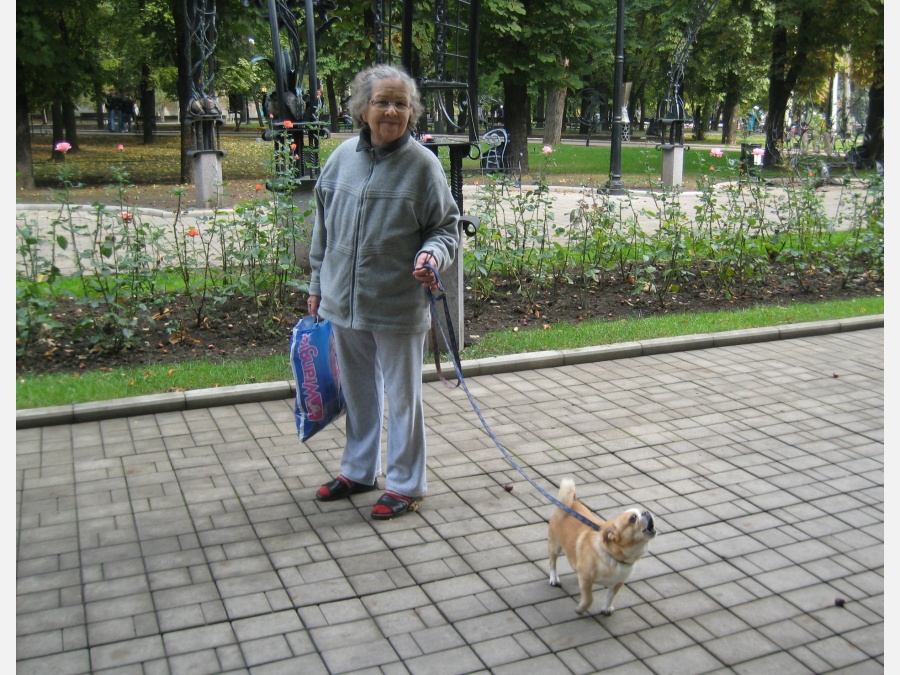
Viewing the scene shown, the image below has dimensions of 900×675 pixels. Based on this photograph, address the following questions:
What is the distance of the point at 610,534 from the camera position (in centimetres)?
345

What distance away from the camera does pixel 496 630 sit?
141 inches

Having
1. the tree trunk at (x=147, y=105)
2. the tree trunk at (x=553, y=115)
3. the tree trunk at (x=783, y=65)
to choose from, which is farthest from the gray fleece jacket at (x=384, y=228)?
the tree trunk at (x=147, y=105)

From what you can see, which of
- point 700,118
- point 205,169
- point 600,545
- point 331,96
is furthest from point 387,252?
point 700,118

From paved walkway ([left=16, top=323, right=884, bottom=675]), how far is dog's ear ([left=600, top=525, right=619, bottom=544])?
0.42 m

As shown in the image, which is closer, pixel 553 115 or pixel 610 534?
pixel 610 534

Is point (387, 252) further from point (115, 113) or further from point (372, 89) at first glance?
point (115, 113)

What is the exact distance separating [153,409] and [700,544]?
3.69 metres

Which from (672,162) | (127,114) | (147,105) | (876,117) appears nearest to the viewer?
(672,162)

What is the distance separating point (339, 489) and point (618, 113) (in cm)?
1756

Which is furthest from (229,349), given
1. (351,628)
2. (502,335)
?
(351,628)

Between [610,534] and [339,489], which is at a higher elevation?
[610,534]

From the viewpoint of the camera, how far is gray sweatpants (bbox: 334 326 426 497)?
175 inches

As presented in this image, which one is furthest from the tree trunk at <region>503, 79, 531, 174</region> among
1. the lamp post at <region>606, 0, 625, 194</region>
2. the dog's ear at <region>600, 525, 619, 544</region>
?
the dog's ear at <region>600, 525, 619, 544</region>

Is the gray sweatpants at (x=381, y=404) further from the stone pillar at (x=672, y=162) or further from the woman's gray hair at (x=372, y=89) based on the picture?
the stone pillar at (x=672, y=162)
